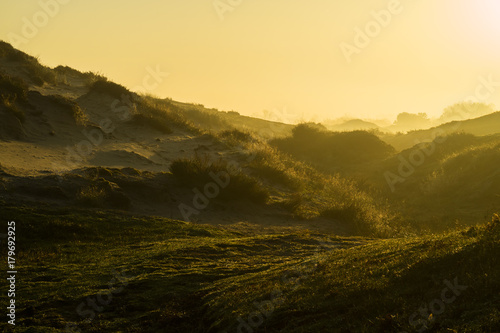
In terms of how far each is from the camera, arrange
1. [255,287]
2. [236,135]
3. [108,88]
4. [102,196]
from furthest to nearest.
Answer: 1. [236,135]
2. [108,88]
3. [102,196]
4. [255,287]

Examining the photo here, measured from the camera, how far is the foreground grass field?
5.45 m

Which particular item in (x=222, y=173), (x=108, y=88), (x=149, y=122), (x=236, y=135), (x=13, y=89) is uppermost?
(x=108, y=88)

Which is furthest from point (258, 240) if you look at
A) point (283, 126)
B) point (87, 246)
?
point (283, 126)

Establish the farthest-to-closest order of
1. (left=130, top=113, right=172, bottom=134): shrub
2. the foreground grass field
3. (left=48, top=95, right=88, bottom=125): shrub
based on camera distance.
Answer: (left=130, top=113, right=172, bottom=134): shrub, (left=48, top=95, right=88, bottom=125): shrub, the foreground grass field

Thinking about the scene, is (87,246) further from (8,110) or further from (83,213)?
(8,110)

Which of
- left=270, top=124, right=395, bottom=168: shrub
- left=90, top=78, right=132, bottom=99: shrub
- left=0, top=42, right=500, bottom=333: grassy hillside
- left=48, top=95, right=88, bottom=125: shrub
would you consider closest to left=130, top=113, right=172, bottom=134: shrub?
left=0, top=42, right=500, bottom=333: grassy hillside

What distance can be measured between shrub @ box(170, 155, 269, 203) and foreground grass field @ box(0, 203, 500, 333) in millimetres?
8529

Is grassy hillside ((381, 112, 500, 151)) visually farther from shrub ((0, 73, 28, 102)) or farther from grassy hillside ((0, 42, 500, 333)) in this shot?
shrub ((0, 73, 28, 102))

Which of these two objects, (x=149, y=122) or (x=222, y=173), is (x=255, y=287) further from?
(x=149, y=122)

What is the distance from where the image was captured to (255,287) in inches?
305

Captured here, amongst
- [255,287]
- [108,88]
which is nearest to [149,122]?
[108,88]

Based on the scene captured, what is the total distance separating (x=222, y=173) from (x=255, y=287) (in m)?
15.2

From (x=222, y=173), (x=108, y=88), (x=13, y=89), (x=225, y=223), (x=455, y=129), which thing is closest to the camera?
(x=225, y=223)

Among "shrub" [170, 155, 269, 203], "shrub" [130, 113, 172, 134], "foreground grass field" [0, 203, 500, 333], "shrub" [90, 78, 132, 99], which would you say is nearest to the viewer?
"foreground grass field" [0, 203, 500, 333]
